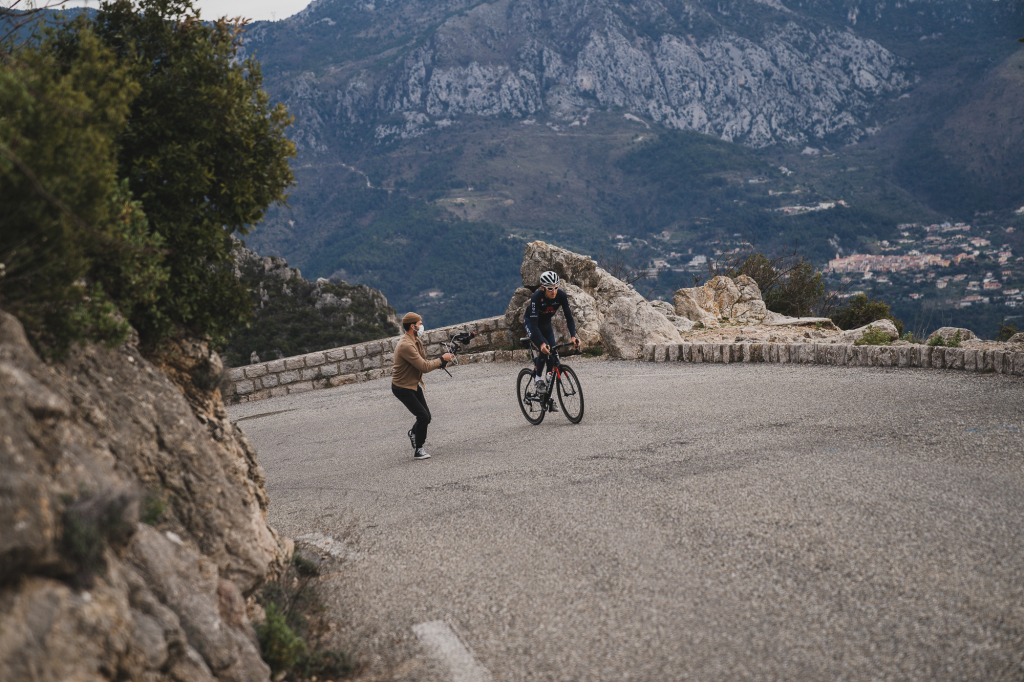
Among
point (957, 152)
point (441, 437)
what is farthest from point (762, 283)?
point (957, 152)

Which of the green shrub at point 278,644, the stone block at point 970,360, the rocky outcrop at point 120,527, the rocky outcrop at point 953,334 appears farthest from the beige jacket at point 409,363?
the rocky outcrop at point 953,334

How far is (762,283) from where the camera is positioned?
31.0 metres

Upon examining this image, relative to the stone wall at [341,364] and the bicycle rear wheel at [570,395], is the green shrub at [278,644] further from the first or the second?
the stone wall at [341,364]

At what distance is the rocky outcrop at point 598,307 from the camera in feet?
52.0

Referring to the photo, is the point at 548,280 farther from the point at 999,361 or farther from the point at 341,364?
the point at 341,364

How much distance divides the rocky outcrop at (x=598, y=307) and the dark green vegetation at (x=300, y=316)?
15.5 meters

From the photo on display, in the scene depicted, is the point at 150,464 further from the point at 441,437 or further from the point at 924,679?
the point at 441,437

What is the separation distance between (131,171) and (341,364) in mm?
13247

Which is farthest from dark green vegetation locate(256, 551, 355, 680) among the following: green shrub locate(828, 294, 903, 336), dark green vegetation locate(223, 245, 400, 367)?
dark green vegetation locate(223, 245, 400, 367)

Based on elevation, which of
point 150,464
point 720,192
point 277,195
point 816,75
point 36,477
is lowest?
point 150,464

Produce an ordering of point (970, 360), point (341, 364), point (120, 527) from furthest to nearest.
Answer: point (341, 364) → point (970, 360) → point (120, 527)

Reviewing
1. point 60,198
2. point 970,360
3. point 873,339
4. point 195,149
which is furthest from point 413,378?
point 873,339

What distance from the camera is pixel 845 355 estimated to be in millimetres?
11812

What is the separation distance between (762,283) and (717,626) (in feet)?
95.5
